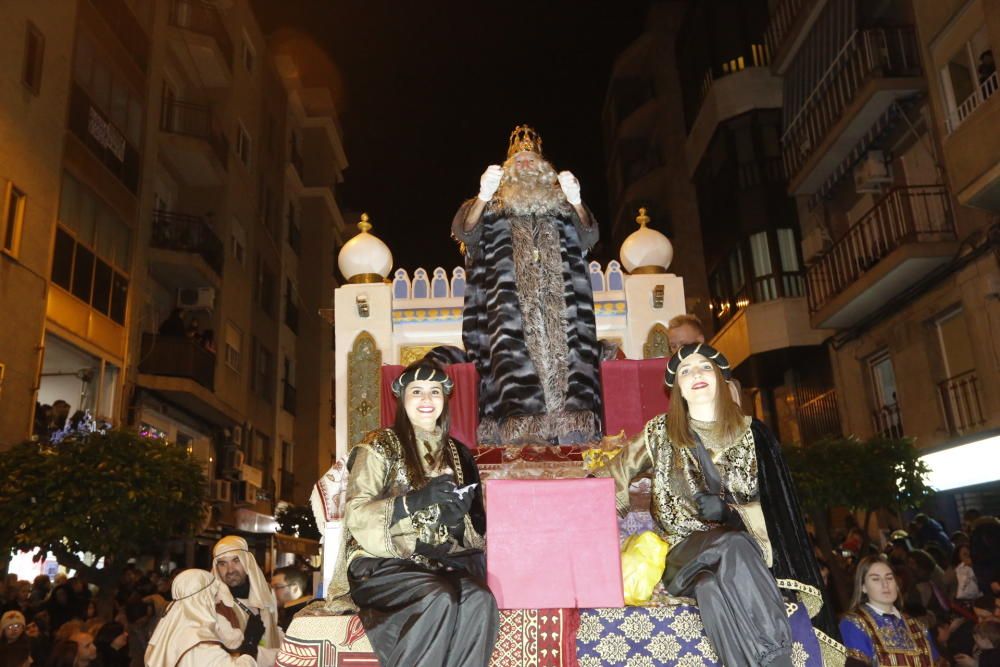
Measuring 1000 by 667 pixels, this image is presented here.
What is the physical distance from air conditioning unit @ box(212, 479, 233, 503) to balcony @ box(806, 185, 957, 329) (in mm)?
13611

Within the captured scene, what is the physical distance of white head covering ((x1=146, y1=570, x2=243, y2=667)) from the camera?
4895 mm

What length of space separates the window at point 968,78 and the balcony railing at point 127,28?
1504cm

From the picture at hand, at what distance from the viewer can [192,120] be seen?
67.7ft

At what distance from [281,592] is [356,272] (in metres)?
3.40

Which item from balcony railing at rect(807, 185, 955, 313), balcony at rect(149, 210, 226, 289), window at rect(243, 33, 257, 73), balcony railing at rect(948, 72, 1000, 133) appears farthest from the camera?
window at rect(243, 33, 257, 73)

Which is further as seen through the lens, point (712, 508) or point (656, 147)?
point (656, 147)

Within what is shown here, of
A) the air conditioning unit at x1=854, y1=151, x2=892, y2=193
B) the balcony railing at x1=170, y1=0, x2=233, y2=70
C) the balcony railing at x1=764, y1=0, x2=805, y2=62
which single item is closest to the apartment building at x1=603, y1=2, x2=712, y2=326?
the balcony railing at x1=764, y1=0, x2=805, y2=62

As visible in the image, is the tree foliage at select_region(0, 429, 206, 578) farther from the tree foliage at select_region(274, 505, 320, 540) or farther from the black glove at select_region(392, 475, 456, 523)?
the tree foliage at select_region(274, 505, 320, 540)

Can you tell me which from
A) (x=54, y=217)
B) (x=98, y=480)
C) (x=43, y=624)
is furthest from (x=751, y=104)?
(x=43, y=624)

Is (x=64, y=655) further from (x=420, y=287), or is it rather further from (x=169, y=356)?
(x=169, y=356)

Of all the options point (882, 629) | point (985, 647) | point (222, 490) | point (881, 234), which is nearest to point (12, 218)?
point (222, 490)

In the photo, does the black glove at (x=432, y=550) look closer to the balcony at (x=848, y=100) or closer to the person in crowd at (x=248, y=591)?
the person in crowd at (x=248, y=591)

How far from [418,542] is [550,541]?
1.94 feet

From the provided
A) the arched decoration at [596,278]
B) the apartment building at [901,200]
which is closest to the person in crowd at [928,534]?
the apartment building at [901,200]
